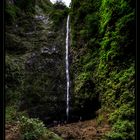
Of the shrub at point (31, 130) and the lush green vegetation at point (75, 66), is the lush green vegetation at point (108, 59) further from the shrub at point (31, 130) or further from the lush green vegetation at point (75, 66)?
the shrub at point (31, 130)

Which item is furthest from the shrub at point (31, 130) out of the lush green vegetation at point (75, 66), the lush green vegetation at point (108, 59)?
the lush green vegetation at point (108, 59)

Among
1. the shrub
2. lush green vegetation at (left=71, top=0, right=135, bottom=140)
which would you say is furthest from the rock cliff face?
the shrub

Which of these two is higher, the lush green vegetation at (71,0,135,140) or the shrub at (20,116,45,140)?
the lush green vegetation at (71,0,135,140)

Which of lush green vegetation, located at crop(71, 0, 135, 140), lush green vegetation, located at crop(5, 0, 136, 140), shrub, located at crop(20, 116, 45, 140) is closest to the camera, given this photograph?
shrub, located at crop(20, 116, 45, 140)

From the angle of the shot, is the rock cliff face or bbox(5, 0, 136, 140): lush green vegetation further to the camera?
the rock cliff face

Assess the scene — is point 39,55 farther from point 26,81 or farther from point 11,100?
point 11,100

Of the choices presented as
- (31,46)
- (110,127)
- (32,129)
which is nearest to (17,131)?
(32,129)

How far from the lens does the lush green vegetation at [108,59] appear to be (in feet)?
24.6

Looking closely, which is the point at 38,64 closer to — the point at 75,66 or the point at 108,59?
the point at 75,66

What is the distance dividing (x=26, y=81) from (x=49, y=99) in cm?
139

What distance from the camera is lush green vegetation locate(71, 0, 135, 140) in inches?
295

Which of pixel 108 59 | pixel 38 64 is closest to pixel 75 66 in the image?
pixel 38 64

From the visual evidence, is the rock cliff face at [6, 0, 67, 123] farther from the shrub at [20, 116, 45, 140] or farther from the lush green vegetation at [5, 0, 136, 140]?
the shrub at [20, 116, 45, 140]

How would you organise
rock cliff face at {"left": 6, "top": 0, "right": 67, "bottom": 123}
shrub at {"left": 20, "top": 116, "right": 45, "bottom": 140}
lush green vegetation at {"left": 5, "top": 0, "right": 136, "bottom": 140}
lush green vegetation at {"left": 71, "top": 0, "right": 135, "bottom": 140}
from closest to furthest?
shrub at {"left": 20, "top": 116, "right": 45, "bottom": 140}
lush green vegetation at {"left": 71, "top": 0, "right": 135, "bottom": 140}
lush green vegetation at {"left": 5, "top": 0, "right": 136, "bottom": 140}
rock cliff face at {"left": 6, "top": 0, "right": 67, "bottom": 123}
